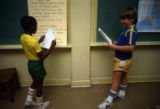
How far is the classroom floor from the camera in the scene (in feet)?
6.29

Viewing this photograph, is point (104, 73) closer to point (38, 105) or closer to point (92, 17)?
point (92, 17)

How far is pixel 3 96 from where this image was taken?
2.12 m

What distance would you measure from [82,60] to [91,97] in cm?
64

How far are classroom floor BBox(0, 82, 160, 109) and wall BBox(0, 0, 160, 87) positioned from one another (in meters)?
0.13

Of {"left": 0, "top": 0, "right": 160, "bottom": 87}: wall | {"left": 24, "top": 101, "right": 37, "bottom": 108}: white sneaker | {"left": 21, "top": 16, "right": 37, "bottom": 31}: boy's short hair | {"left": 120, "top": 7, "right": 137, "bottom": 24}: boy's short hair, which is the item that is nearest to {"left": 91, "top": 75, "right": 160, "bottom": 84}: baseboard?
{"left": 0, "top": 0, "right": 160, "bottom": 87}: wall

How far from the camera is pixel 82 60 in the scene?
2236 millimetres

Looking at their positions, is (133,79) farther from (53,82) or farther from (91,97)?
(53,82)

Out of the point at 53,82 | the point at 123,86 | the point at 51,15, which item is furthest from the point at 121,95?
the point at 51,15

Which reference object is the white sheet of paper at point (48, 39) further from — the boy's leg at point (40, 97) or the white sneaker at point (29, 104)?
the white sneaker at point (29, 104)

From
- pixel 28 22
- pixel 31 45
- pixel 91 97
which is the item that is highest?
pixel 28 22

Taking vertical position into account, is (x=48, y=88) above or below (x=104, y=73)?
below

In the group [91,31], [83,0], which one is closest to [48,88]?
[91,31]

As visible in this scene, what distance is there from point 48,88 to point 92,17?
1497 millimetres

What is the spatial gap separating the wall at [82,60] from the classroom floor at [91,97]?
13 cm
